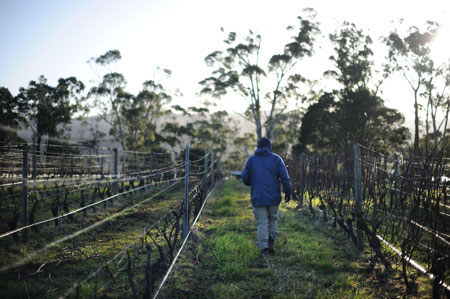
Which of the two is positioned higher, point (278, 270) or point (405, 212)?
point (405, 212)

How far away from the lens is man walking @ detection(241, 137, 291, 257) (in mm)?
5098

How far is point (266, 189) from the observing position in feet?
17.1

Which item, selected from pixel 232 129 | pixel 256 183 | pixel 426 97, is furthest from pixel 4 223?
pixel 232 129

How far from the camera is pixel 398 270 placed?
432 centimetres

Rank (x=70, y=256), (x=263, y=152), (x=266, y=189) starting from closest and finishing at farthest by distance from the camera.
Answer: (x=70, y=256), (x=266, y=189), (x=263, y=152)

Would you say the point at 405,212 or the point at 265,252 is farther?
the point at 405,212

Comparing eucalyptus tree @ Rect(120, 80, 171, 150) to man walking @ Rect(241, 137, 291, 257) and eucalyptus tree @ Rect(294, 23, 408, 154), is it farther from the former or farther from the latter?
man walking @ Rect(241, 137, 291, 257)

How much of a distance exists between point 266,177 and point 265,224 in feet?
2.14

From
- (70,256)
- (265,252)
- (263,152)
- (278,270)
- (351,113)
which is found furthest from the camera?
(351,113)

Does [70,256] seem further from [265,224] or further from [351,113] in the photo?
[351,113]


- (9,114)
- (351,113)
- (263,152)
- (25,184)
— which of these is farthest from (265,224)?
(9,114)

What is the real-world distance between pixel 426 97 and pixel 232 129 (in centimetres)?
2657

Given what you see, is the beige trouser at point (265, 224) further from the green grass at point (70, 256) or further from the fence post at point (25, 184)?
the fence post at point (25, 184)

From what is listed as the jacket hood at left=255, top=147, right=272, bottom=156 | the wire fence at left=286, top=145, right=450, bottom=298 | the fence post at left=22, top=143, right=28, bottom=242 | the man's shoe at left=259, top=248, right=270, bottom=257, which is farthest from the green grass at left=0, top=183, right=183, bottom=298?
the wire fence at left=286, top=145, right=450, bottom=298
